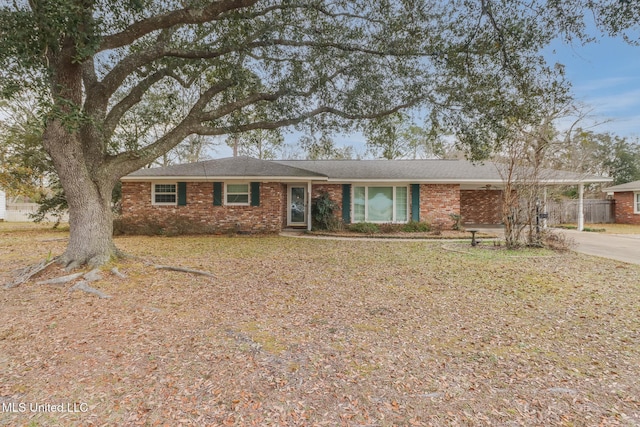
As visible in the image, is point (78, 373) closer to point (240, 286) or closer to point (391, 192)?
point (240, 286)

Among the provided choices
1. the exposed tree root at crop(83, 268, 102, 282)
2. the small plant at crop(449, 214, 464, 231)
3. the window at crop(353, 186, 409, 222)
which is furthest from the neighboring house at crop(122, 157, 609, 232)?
the exposed tree root at crop(83, 268, 102, 282)

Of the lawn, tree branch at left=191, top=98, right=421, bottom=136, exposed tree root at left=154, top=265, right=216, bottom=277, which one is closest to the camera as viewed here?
the lawn

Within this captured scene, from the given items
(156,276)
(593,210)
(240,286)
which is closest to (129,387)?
(240,286)

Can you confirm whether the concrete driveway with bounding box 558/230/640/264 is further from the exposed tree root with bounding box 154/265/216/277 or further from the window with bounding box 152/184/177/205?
the window with bounding box 152/184/177/205

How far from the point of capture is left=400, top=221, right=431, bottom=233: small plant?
14.0 meters

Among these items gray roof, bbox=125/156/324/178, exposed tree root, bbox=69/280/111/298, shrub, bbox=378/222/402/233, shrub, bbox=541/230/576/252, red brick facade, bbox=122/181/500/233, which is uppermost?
gray roof, bbox=125/156/324/178

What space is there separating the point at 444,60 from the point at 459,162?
10729mm

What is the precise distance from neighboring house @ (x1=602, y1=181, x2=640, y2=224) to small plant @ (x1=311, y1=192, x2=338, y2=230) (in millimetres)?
18062

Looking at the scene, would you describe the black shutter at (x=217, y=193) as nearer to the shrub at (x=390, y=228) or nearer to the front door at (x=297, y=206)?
the front door at (x=297, y=206)

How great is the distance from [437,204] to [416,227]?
64.9 inches

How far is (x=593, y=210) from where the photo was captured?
1994 centimetres

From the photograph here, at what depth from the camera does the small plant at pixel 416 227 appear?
14.0 meters

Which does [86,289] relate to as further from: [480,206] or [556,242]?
[480,206]

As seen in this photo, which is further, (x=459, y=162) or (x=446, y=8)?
(x=459, y=162)
